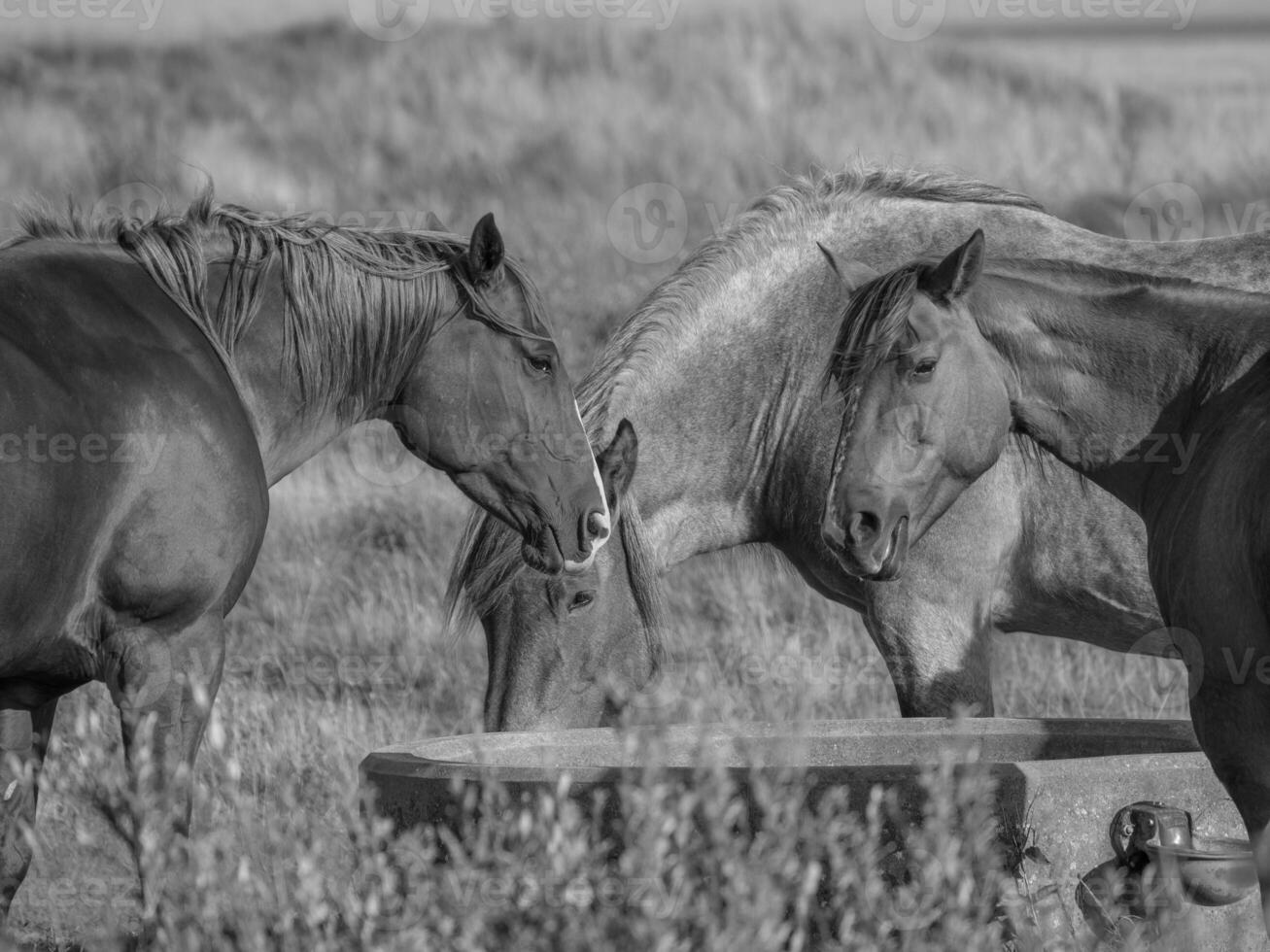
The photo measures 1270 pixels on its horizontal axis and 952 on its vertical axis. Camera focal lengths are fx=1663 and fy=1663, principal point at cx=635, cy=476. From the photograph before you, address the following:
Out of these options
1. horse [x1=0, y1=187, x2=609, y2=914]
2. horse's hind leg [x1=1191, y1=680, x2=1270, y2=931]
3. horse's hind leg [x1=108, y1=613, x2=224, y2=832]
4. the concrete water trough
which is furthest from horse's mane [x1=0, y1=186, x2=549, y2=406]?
horse's hind leg [x1=1191, y1=680, x2=1270, y2=931]

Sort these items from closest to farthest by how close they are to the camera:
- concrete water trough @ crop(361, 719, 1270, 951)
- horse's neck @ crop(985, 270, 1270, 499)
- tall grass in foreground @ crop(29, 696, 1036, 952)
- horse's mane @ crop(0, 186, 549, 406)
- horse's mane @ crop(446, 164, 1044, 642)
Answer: tall grass in foreground @ crop(29, 696, 1036, 952)
concrete water trough @ crop(361, 719, 1270, 951)
horse's neck @ crop(985, 270, 1270, 499)
horse's mane @ crop(0, 186, 549, 406)
horse's mane @ crop(446, 164, 1044, 642)

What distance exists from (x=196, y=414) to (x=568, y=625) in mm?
1740

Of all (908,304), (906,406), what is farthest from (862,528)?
(908,304)

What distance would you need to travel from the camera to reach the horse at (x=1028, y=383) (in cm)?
436

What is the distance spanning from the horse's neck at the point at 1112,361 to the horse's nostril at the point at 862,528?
1.77 ft

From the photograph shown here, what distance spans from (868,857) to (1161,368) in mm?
1848

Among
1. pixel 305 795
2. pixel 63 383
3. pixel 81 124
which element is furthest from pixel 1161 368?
pixel 81 124

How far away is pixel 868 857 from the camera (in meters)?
3.25

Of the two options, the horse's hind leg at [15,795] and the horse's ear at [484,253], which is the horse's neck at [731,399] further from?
the horse's hind leg at [15,795]

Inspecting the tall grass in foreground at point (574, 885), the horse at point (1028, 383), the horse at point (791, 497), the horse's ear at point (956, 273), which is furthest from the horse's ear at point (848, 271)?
the tall grass in foreground at point (574, 885)

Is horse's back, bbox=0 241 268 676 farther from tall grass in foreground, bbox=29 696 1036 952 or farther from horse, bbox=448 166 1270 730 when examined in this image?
horse, bbox=448 166 1270 730

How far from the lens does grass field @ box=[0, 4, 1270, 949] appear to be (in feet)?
10.9

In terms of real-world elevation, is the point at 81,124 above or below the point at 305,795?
above

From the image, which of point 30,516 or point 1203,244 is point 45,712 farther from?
point 1203,244
